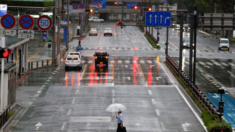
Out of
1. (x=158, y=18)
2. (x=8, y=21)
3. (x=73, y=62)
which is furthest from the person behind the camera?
(x=158, y=18)

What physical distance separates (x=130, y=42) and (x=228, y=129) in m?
63.9

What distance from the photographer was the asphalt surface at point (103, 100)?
2669cm


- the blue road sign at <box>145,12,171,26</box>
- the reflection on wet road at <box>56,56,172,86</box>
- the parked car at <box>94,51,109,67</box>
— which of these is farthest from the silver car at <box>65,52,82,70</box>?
the blue road sign at <box>145,12,171,26</box>

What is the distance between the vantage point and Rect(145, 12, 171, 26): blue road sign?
68.6 meters

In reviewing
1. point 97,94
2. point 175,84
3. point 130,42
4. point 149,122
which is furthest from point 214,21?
point 130,42

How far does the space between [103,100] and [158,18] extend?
36.6 m

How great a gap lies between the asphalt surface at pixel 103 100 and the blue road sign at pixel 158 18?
11.9m

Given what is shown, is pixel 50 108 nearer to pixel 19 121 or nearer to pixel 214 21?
pixel 19 121

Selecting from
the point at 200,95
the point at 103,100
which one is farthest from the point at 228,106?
the point at 103,100

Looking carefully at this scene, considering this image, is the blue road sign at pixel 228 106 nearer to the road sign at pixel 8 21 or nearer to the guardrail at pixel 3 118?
the guardrail at pixel 3 118

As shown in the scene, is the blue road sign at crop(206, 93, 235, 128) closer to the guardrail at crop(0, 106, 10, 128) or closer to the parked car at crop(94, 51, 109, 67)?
the guardrail at crop(0, 106, 10, 128)

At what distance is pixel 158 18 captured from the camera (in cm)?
6888

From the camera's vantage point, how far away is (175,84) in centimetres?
4172

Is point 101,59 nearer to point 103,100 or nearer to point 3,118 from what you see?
point 103,100
